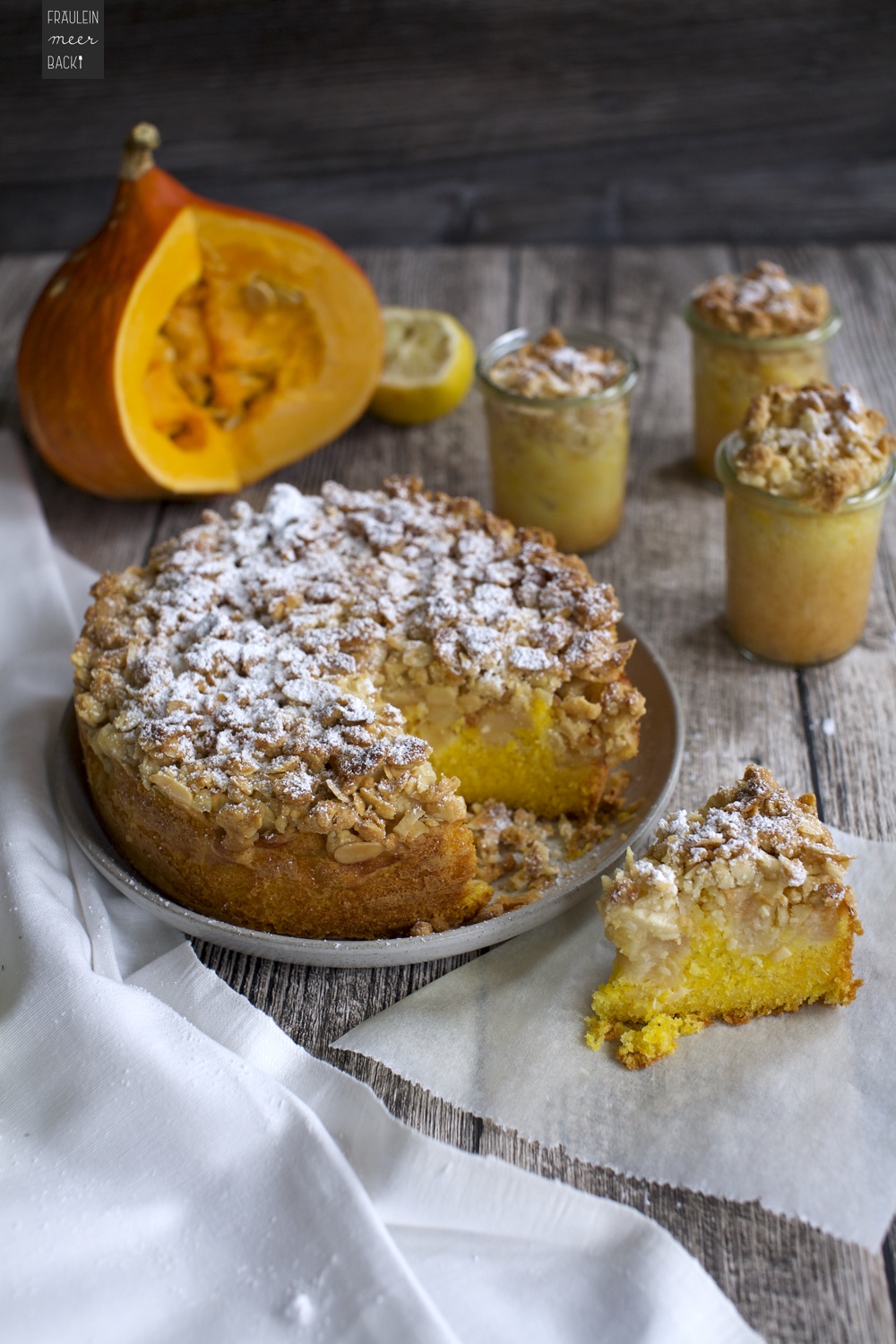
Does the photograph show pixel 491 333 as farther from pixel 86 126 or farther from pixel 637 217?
pixel 86 126

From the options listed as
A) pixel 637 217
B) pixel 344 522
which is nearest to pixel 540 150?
pixel 637 217

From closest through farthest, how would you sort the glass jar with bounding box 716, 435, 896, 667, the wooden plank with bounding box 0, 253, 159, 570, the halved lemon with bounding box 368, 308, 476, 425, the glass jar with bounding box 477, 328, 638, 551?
the glass jar with bounding box 716, 435, 896, 667
the glass jar with bounding box 477, 328, 638, 551
the wooden plank with bounding box 0, 253, 159, 570
the halved lemon with bounding box 368, 308, 476, 425

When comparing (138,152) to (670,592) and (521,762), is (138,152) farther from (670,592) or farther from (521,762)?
(521,762)

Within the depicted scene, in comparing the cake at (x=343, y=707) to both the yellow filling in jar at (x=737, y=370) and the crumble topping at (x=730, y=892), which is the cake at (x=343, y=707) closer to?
the crumble topping at (x=730, y=892)

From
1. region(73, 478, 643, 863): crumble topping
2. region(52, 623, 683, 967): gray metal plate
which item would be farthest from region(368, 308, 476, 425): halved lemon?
region(52, 623, 683, 967): gray metal plate

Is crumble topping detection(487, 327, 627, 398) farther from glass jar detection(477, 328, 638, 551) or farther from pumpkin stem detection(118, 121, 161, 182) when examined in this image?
pumpkin stem detection(118, 121, 161, 182)
